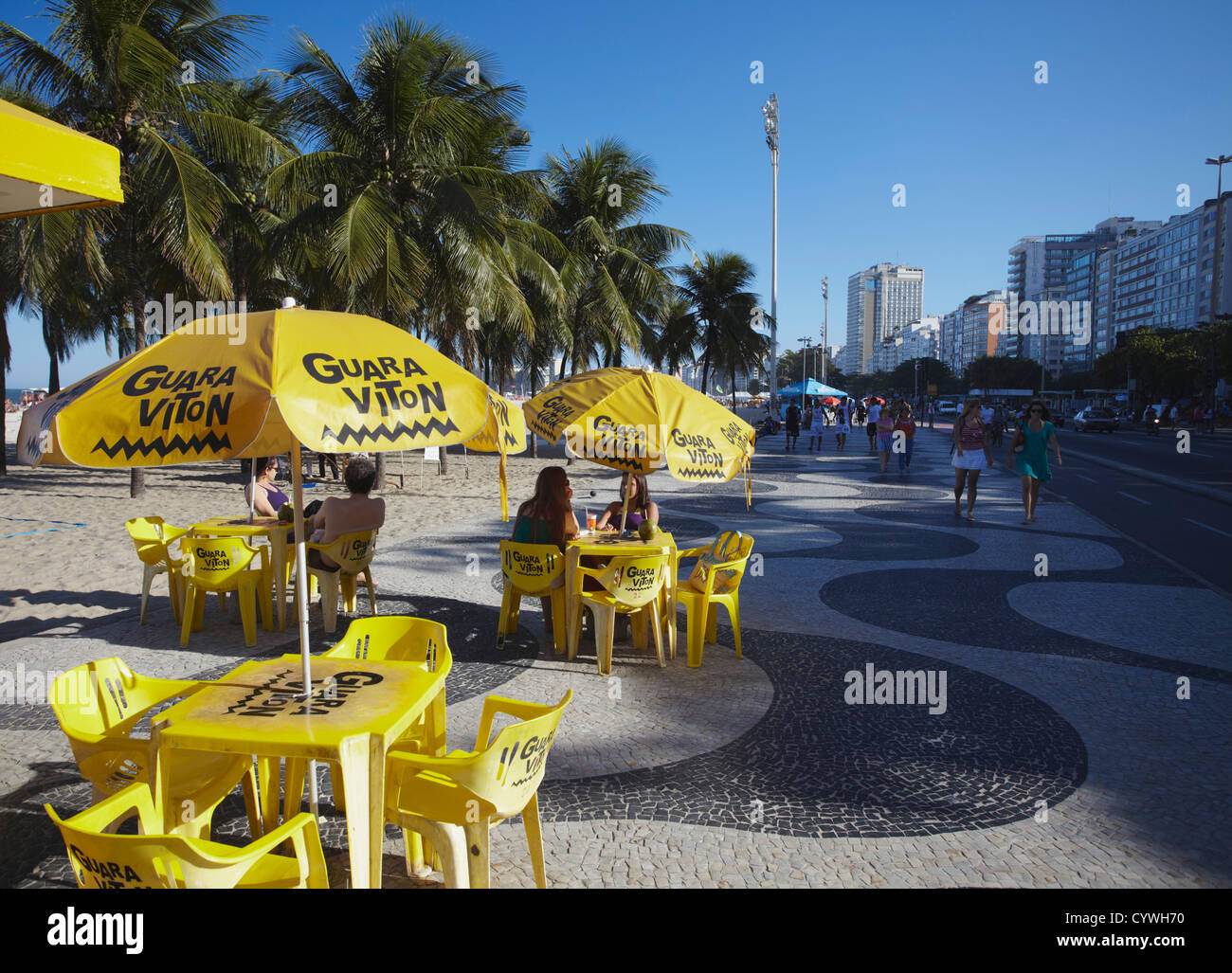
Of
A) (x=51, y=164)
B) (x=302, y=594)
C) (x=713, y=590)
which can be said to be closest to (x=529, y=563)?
(x=713, y=590)

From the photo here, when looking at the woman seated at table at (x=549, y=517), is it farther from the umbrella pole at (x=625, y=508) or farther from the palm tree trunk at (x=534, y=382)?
the palm tree trunk at (x=534, y=382)

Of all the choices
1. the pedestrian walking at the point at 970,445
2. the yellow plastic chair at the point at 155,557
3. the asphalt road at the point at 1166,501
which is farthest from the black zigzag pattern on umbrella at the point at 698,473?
the pedestrian walking at the point at 970,445

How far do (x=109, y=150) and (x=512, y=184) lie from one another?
1361 cm

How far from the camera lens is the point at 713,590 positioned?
5.93 metres

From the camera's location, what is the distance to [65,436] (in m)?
2.68

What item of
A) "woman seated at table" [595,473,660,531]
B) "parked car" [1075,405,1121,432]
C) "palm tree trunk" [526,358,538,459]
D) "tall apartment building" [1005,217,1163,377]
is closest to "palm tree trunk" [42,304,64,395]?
"palm tree trunk" [526,358,538,459]

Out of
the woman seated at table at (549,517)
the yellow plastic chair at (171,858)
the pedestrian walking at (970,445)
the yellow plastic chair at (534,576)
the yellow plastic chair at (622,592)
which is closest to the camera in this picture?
the yellow plastic chair at (171,858)

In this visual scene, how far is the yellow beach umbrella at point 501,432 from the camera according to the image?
3.53 meters

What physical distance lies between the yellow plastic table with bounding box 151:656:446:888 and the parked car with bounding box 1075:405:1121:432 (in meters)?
51.6

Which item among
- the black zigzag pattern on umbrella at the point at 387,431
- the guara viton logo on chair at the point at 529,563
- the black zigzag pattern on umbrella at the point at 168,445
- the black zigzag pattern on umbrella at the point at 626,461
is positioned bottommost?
the guara viton logo on chair at the point at 529,563

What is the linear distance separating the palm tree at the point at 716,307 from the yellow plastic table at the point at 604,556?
2867 cm

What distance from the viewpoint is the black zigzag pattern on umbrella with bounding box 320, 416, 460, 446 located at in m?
2.66
